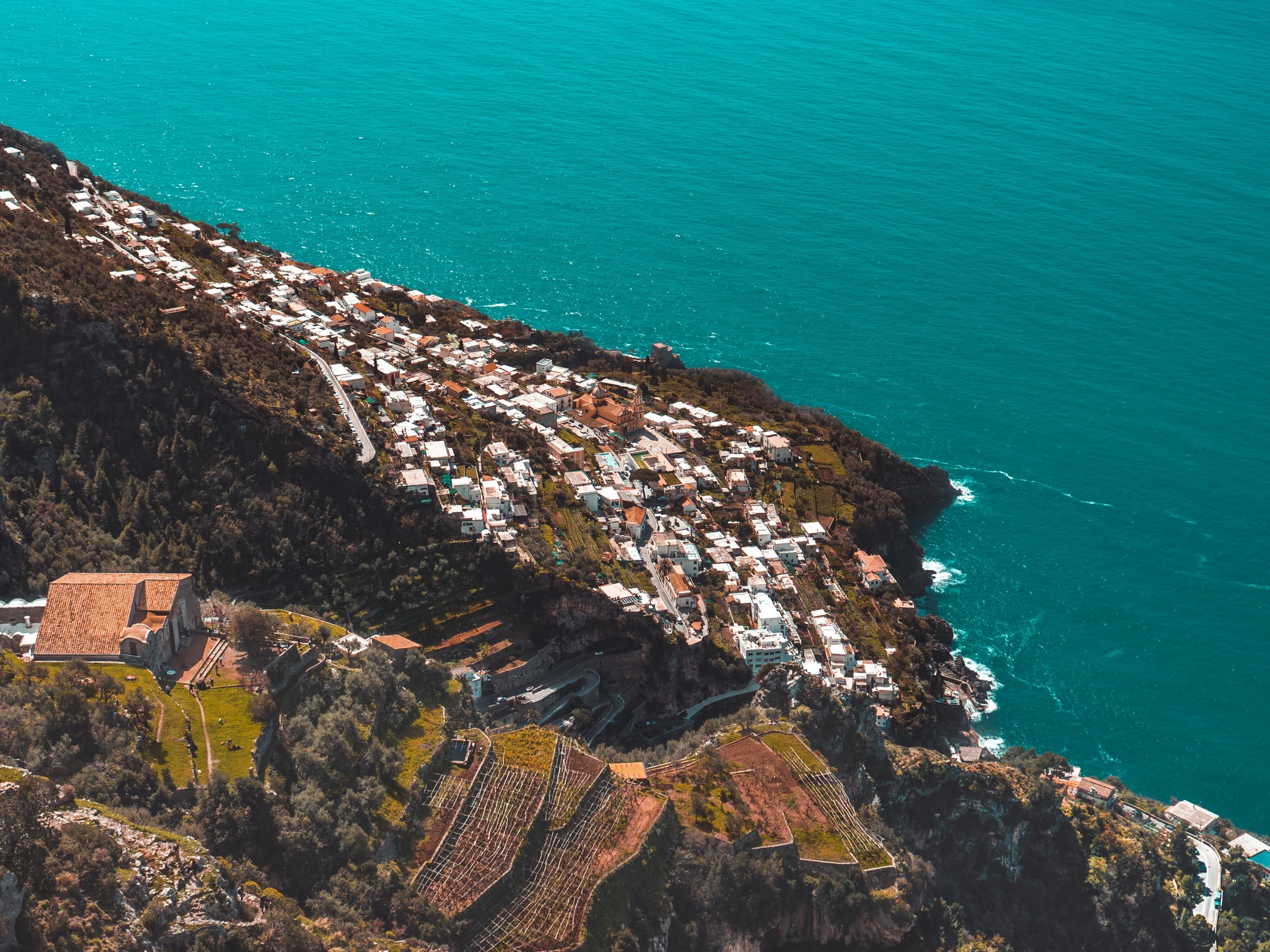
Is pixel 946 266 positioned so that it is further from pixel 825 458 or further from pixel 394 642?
pixel 394 642

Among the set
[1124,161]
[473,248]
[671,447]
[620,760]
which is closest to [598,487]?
[671,447]

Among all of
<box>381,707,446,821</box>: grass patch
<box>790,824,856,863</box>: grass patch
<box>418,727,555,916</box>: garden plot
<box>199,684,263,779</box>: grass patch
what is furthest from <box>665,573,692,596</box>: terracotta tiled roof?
<box>199,684,263,779</box>: grass patch

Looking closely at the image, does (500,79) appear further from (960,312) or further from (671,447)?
(671,447)

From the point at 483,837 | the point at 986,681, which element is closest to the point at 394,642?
the point at 483,837

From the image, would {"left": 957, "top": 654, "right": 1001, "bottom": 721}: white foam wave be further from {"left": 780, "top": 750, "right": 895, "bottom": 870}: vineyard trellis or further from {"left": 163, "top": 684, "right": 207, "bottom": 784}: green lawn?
{"left": 163, "top": 684, "right": 207, "bottom": 784}: green lawn

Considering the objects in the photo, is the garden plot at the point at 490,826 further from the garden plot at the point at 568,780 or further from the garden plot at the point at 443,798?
the garden plot at the point at 568,780

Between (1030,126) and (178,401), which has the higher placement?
(1030,126)
